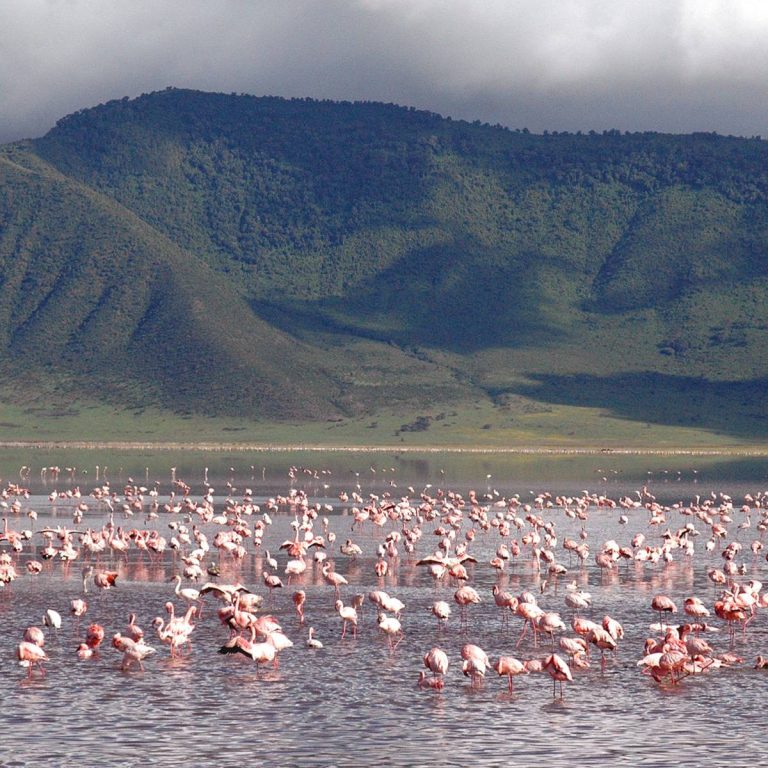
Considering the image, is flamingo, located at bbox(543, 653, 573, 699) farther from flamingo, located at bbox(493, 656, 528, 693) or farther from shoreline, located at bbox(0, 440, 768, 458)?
shoreline, located at bbox(0, 440, 768, 458)

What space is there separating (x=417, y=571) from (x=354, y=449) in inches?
4279

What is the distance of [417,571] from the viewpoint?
42250 millimetres

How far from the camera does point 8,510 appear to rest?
206 ft

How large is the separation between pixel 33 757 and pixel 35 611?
12705 millimetres

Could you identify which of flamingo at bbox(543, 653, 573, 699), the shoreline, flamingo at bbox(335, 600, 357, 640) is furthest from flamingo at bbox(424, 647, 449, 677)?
the shoreline

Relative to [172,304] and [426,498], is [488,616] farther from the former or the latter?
[172,304]

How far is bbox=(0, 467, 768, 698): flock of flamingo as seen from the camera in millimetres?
25859

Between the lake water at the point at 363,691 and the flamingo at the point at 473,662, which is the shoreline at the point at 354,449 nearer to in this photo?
the lake water at the point at 363,691

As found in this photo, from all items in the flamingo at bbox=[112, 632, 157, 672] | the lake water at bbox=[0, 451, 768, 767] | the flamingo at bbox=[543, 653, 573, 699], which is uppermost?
the flamingo at bbox=[543, 653, 573, 699]

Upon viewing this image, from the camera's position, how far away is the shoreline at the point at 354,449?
14725 cm

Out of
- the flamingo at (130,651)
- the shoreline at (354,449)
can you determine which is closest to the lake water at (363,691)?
the flamingo at (130,651)

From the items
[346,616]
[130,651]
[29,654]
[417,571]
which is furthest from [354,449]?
[29,654]

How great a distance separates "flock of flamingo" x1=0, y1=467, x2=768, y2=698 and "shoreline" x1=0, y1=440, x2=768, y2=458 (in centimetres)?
7751

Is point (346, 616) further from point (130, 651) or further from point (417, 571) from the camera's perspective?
point (417, 571)
